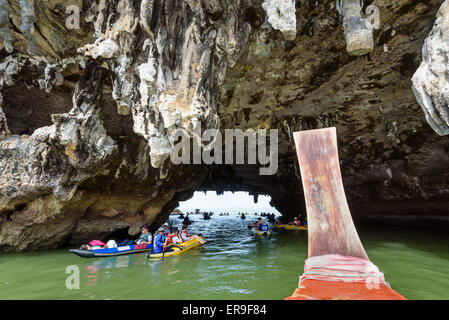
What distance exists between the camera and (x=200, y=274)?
579 cm

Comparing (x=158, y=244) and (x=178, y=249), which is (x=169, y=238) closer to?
(x=178, y=249)

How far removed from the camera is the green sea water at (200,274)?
446 cm

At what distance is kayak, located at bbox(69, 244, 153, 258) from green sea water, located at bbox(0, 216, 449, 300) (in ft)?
0.67

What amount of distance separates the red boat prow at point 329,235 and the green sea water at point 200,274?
0.98 meters

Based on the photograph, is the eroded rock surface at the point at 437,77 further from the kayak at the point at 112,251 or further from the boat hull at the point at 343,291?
the kayak at the point at 112,251

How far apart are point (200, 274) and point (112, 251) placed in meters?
4.47

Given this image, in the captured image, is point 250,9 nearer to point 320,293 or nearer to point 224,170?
point 320,293

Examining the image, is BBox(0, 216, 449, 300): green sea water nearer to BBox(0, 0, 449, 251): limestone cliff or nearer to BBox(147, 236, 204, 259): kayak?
BBox(147, 236, 204, 259): kayak

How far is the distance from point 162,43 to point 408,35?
260 inches

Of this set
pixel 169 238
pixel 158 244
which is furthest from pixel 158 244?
pixel 169 238

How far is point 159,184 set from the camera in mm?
11492

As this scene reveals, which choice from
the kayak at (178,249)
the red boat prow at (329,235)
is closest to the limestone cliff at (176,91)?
the red boat prow at (329,235)

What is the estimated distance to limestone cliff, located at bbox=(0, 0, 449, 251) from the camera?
239 inches
